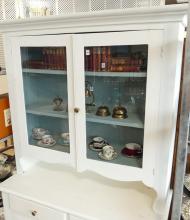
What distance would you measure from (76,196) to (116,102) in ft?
1.94

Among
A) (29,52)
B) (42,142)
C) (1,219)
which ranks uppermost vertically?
(29,52)

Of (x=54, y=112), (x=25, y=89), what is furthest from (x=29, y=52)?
(x=54, y=112)

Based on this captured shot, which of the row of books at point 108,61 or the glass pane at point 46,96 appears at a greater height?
the row of books at point 108,61

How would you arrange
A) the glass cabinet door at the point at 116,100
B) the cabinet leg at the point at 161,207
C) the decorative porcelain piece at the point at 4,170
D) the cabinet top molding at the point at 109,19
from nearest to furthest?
1. the cabinet top molding at the point at 109,19
2. the glass cabinet door at the point at 116,100
3. the cabinet leg at the point at 161,207
4. the decorative porcelain piece at the point at 4,170

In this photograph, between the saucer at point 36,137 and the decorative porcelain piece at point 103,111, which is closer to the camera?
the decorative porcelain piece at point 103,111

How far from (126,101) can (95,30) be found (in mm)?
392

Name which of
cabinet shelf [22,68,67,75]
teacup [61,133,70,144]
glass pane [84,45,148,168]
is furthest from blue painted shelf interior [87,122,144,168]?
cabinet shelf [22,68,67,75]

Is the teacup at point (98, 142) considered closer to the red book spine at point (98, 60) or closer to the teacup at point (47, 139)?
the teacup at point (47, 139)

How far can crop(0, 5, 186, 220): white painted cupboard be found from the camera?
0.98 metres

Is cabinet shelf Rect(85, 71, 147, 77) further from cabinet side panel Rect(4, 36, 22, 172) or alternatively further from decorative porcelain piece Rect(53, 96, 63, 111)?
cabinet side panel Rect(4, 36, 22, 172)

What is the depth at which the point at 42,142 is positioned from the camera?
1.43m

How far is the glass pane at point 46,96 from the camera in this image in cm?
125

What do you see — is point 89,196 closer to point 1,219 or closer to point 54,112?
point 54,112

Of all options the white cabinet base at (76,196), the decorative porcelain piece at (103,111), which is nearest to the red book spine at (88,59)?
the decorative porcelain piece at (103,111)
